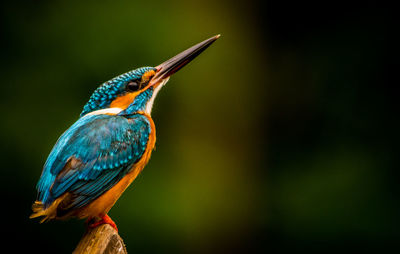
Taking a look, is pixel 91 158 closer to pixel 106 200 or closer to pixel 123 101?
pixel 106 200

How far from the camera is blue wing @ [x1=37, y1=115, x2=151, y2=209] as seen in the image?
2.61 metres

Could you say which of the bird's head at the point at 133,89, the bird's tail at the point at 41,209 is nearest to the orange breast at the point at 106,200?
the bird's tail at the point at 41,209

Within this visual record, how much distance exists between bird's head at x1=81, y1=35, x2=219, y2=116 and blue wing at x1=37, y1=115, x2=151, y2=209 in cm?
18

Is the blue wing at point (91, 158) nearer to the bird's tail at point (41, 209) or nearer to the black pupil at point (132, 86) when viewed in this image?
the bird's tail at point (41, 209)

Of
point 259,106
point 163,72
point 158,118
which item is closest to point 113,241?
point 163,72

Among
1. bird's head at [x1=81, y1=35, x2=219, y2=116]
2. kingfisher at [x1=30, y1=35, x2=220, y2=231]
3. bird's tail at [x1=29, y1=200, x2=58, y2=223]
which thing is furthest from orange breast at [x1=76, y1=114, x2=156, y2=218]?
bird's head at [x1=81, y1=35, x2=219, y2=116]

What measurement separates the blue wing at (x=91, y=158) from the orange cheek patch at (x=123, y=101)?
189mm

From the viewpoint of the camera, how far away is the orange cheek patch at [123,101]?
3.24 m

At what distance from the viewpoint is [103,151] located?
2.84 meters

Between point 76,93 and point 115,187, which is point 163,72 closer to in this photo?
point 115,187

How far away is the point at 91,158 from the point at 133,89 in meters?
0.67

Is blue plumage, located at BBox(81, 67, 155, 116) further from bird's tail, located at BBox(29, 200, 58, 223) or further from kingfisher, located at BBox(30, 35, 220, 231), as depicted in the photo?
bird's tail, located at BBox(29, 200, 58, 223)

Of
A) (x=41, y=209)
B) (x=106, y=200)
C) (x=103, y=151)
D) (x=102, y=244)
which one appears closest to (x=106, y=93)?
(x=103, y=151)

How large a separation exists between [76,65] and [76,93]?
0.29 meters
